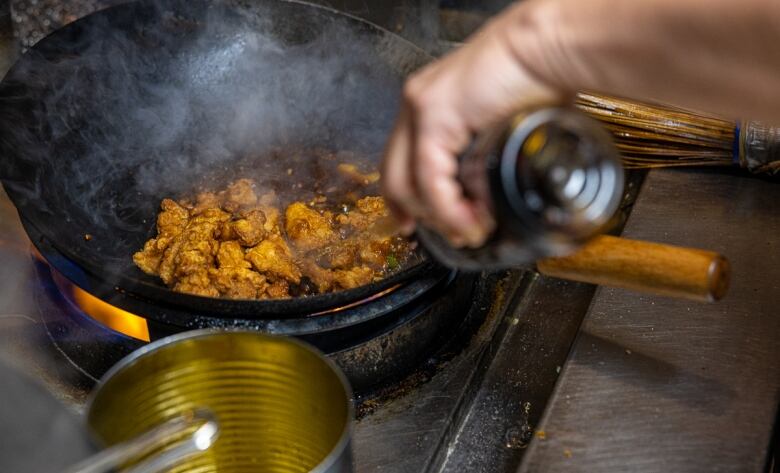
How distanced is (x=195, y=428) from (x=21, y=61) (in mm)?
1664

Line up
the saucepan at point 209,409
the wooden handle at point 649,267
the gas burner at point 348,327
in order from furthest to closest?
the gas burner at point 348,327
the wooden handle at point 649,267
the saucepan at point 209,409

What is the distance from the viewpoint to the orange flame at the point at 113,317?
7.85ft

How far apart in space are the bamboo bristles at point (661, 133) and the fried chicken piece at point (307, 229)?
1113mm

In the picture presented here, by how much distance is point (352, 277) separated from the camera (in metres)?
2.64

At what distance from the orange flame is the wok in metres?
0.14

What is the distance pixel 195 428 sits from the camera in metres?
1.69

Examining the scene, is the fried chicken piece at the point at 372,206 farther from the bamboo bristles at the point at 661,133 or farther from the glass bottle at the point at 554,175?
→ the glass bottle at the point at 554,175

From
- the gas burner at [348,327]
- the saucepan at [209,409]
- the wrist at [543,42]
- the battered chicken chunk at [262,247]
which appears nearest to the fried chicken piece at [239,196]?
the battered chicken chunk at [262,247]

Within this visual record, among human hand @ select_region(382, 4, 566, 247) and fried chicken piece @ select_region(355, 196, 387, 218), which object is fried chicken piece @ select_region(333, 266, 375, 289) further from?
human hand @ select_region(382, 4, 566, 247)

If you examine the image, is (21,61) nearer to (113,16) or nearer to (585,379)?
(113,16)

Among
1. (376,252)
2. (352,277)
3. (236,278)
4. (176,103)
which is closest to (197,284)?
(236,278)

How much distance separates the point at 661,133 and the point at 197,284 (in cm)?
180

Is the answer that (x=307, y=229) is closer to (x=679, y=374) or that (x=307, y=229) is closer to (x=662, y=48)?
(x=679, y=374)

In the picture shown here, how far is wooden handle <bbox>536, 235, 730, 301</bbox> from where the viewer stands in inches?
77.0
